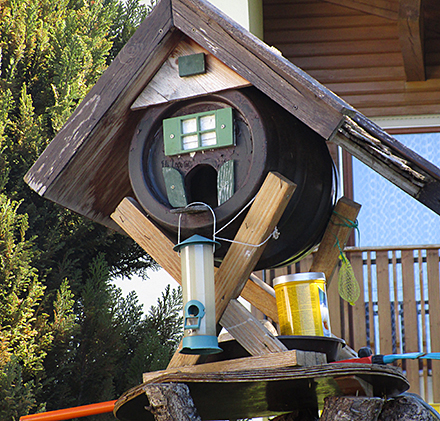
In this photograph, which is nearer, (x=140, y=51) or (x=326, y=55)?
(x=140, y=51)

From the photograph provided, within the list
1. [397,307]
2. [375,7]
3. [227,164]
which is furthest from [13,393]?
[375,7]

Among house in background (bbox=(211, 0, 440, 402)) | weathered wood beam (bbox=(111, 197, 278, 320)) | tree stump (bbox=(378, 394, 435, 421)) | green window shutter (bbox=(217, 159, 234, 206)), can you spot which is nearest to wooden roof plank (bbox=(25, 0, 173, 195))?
weathered wood beam (bbox=(111, 197, 278, 320))

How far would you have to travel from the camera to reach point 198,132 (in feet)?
8.07

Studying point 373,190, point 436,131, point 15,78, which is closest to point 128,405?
point 15,78

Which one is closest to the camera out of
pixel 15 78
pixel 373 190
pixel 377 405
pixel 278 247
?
pixel 377 405

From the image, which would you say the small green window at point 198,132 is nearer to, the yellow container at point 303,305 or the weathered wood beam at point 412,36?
the yellow container at point 303,305

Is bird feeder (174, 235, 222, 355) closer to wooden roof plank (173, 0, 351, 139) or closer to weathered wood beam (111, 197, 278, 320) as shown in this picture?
weathered wood beam (111, 197, 278, 320)

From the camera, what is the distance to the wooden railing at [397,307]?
5.11 meters

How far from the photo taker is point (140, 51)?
99.7 inches

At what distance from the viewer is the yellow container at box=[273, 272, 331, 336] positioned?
7.67 ft

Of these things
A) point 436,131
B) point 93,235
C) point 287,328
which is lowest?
point 287,328

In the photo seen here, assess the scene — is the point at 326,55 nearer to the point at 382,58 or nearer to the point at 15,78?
the point at 382,58

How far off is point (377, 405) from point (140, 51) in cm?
153

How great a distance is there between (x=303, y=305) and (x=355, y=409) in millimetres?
439
